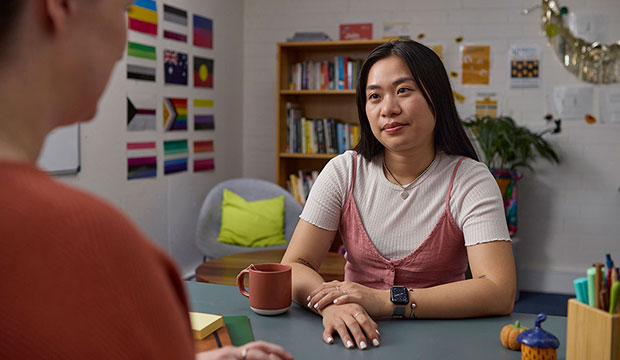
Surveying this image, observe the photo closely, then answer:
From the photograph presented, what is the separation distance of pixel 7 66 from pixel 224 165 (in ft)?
14.5

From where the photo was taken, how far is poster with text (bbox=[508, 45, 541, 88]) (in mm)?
4492

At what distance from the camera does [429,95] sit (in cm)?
167

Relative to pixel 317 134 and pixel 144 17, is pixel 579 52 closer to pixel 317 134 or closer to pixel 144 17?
pixel 317 134

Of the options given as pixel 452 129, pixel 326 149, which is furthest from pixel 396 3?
pixel 452 129

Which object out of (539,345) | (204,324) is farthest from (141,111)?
(539,345)

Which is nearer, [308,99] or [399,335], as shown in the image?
[399,335]

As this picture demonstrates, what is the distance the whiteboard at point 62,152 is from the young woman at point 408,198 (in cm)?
167

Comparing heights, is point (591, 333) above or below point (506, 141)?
below

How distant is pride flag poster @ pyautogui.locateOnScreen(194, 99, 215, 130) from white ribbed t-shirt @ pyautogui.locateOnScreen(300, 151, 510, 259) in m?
2.75

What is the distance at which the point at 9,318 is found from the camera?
39 centimetres

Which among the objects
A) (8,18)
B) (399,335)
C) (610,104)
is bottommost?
(399,335)

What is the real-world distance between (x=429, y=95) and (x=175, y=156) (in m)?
2.74

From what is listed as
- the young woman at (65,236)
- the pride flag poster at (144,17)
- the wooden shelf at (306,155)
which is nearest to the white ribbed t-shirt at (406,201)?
the young woman at (65,236)

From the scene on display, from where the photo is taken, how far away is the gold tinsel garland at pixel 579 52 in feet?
14.4
